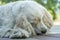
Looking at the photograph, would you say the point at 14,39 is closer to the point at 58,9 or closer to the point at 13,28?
the point at 13,28

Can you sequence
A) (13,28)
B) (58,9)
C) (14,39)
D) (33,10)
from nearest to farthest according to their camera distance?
(14,39) < (13,28) < (33,10) < (58,9)

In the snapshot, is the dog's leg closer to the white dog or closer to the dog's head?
the white dog

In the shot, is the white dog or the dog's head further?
the dog's head

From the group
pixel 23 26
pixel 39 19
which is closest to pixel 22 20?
pixel 23 26

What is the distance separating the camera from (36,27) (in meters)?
3.27

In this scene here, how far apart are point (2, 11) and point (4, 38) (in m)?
0.65

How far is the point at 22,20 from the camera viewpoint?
9.87 ft

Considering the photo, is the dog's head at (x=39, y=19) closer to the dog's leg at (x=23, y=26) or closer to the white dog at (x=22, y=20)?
the white dog at (x=22, y=20)

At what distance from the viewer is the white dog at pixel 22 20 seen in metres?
2.93

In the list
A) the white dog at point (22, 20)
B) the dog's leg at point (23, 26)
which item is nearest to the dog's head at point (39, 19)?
the white dog at point (22, 20)

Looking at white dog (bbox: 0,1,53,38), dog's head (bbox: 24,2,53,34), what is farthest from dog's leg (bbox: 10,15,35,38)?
dog's head (bbox: 24,2,53,34)

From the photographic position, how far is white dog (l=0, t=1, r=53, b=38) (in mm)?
2926

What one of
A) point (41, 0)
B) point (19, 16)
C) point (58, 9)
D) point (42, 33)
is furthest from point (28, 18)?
point (58, 9)

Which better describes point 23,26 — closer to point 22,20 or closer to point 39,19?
point 22,20
